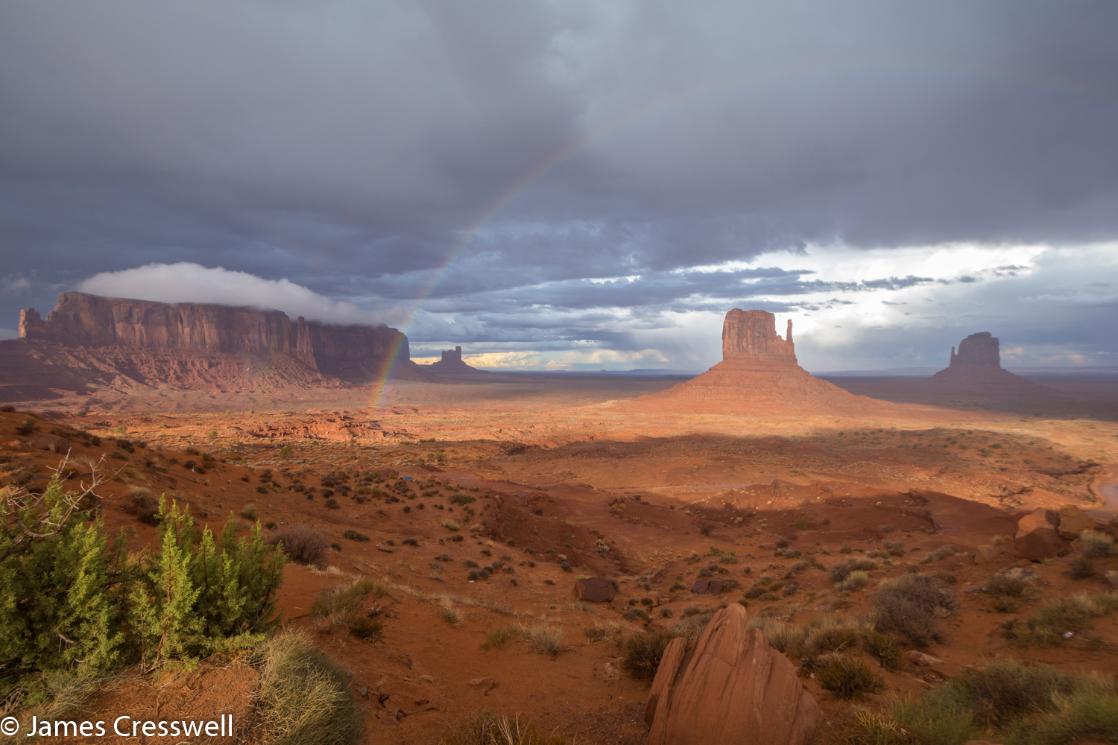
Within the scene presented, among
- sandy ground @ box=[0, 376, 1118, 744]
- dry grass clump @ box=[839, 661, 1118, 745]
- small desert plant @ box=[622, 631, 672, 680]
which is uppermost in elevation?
dry grass clump @ box=[839, 661, 1118, 745]

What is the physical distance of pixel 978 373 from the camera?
157m

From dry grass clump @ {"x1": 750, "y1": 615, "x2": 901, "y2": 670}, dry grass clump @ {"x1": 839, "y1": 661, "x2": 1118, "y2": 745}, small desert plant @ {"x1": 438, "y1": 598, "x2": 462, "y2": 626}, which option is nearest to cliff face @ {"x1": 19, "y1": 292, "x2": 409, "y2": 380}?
small desert plant @ {"x1": 438, "y1": 598, "x2": 462, "y2": 626}

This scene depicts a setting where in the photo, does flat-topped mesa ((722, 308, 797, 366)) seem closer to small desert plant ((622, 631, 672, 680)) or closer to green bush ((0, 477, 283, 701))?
small desert plant ((622, 631, 672, 680))

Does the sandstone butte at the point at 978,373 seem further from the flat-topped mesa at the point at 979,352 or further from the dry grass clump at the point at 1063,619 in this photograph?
the dry grass clump at the point at 1063,619

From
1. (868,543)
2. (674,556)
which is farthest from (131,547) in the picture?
(868,543)

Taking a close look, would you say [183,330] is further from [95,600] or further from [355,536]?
[95,600]

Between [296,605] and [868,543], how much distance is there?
20318mm

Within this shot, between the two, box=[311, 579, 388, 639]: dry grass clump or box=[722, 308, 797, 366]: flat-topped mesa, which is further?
box=[722, 308, 797, 366]: flat-topped mesa

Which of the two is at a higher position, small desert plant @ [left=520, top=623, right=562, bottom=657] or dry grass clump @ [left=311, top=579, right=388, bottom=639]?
dry grass clump @ [left=311, top=579, right=388, bottom=639]

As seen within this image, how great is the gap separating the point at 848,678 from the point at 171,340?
177769mm

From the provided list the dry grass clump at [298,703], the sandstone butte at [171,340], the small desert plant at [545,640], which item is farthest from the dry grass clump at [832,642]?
the sandstone butte at [171,340]

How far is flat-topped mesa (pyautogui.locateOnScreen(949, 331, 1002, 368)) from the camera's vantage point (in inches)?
6280

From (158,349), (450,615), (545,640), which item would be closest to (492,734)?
(545,640)

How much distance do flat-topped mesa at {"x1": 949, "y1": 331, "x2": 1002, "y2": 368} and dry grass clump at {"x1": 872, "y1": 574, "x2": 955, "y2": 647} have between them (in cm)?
19257
